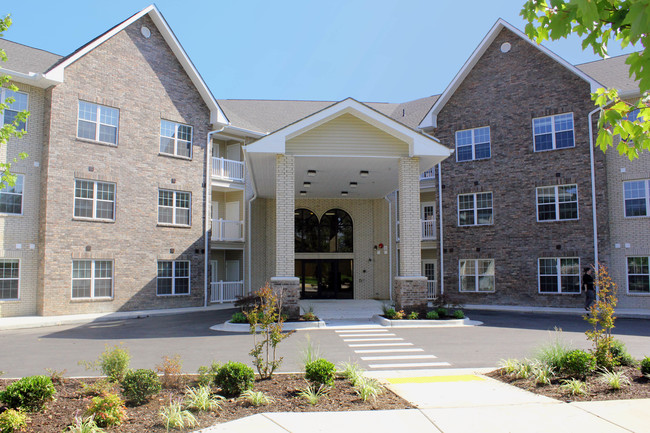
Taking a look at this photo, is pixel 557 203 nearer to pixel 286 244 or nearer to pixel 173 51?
pixel 286 244

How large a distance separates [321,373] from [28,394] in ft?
12.0

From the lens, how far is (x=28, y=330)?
52.1ft

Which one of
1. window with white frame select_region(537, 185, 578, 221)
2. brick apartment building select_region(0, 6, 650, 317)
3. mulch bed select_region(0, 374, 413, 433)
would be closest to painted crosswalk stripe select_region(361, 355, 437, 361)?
Answer: mulch bed select_region(0, 374, 413, 433)

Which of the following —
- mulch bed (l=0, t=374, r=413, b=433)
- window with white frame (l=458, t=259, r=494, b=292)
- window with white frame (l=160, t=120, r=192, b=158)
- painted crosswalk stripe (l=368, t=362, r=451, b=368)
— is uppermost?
window with white frame (l=160, t=120, r=192, b=158)

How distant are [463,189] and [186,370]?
1884cm

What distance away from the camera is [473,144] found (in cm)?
2480

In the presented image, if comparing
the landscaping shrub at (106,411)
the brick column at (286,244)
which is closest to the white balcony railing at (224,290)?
the brick column at (286,244)

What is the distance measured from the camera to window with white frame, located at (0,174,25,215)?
1842 cm

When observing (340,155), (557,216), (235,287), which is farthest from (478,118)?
(235,287)

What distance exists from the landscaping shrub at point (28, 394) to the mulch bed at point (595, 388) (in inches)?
260

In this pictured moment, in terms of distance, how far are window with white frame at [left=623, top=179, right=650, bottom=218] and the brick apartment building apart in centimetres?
6

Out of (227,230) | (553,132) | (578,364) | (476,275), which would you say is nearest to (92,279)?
(227,230)

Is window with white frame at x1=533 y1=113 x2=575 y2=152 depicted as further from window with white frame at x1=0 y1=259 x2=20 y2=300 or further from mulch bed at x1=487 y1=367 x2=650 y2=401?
window with white frame at x1=0 y1=259 x2=20 y2=300

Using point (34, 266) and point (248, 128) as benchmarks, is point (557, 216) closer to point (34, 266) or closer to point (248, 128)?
point (248, 128)
